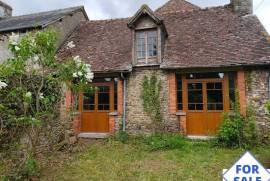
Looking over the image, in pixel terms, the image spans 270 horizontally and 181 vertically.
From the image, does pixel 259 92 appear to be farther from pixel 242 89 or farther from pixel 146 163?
pixel 146 163

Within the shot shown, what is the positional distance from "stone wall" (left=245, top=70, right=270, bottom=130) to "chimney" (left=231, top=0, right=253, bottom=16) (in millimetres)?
4219

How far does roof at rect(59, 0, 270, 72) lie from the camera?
40.4 ft

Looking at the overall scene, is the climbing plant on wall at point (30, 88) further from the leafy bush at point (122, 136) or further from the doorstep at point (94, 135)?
the doorstep at point (94, 135)

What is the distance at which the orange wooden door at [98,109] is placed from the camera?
1390 centimetres

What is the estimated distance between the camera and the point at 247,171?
3.78 metres

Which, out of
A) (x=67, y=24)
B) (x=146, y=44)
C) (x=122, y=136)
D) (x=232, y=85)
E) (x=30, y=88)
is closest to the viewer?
(x=30, y=88)

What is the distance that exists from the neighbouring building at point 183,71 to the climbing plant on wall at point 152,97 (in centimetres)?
20

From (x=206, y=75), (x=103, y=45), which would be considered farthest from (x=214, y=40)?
(x=103, y=45)

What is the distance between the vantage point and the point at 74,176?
26.9ft

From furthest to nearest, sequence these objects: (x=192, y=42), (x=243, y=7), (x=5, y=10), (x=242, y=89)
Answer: (x=5, y=10)
(x=243, y=7)
(x=192, y=42)
(x=242, y=89)

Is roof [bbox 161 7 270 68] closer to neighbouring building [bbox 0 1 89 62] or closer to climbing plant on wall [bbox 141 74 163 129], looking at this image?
climbing plant on wall [bbox 141 74 163 129]

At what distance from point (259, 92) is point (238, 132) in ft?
6.52

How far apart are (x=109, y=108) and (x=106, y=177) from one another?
600cm

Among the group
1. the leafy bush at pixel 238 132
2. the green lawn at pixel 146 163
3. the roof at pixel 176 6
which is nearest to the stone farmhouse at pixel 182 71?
the leafy bush at pixel 238 132
